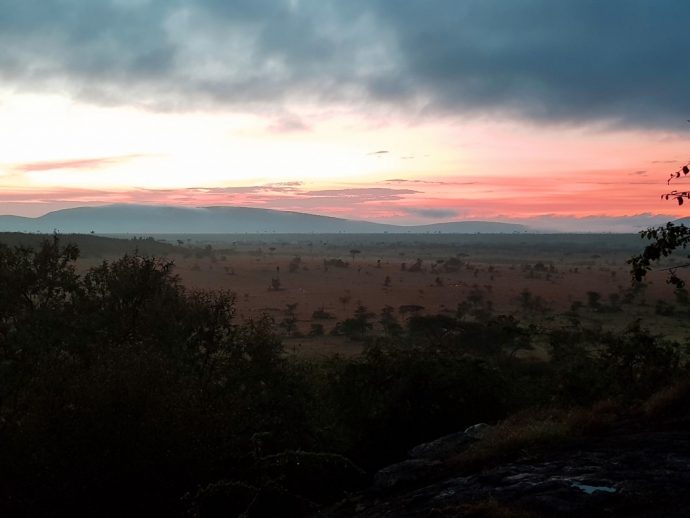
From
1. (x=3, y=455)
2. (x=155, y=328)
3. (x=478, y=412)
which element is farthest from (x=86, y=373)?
(x=478, y=412)

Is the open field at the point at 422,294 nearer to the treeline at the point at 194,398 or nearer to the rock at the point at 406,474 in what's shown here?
the treeline at the point at 194,398

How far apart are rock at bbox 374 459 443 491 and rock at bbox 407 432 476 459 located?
2.64 feet

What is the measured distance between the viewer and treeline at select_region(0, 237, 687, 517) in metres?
12.6

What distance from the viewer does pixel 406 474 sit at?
42.6 feet

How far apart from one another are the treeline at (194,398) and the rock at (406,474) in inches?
26.3

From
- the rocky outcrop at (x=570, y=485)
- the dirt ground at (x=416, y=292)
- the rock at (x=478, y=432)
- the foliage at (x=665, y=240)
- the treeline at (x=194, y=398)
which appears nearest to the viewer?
the rocky outcrop at (x=570, y=485)

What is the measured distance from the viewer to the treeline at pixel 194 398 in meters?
12.6

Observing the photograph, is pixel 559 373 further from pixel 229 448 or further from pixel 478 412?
pixel 229 448

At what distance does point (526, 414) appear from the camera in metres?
16.1

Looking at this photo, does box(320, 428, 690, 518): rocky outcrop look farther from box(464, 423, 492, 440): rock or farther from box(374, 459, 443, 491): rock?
box(464, 423, 492, 440): rock

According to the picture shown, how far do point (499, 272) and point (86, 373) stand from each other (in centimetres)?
9376

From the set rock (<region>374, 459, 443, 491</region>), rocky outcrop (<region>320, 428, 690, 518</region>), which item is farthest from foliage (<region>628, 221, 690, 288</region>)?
rock (<region>374, 459, 443, 491</region>)

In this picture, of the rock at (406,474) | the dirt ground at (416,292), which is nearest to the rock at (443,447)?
the rock at (406,474)

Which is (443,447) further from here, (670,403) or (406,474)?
(670,403)
